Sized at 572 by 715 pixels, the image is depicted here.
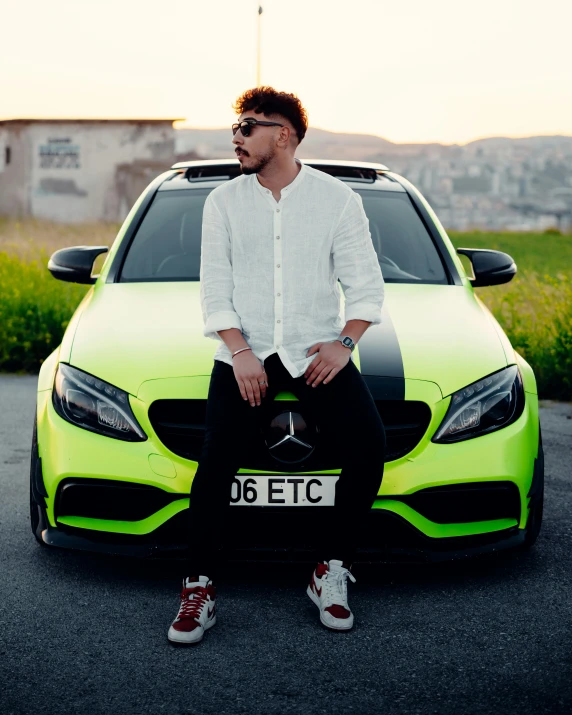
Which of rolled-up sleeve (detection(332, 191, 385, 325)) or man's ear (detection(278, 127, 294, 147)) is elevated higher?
man's ear (detection(278, 127, 294, 147))

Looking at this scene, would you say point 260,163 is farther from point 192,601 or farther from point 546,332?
point 546,332

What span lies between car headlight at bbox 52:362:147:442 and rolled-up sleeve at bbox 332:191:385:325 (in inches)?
31.3

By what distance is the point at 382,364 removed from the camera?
3.54m

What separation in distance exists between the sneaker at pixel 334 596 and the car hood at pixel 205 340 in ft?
2.18

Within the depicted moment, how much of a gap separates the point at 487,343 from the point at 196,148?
133ft

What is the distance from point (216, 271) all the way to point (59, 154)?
123ft

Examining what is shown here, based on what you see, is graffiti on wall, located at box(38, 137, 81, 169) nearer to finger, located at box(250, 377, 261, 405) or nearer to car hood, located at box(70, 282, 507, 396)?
car hood, located at box(70, 282, 507, 396)

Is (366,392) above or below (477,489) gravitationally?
above

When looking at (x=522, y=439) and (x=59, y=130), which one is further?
(x=59, y=130)

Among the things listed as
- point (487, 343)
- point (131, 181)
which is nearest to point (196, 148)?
point (131, 181)

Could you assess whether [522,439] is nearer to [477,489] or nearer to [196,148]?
[477,489]

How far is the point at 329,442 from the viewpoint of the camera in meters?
3.33

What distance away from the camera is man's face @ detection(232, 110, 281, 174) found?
3271 millimetres

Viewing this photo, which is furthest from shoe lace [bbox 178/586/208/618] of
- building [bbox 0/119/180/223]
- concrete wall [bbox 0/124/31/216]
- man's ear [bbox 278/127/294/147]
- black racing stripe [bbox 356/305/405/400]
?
concrete wall [bbox 0/124/31/216]
